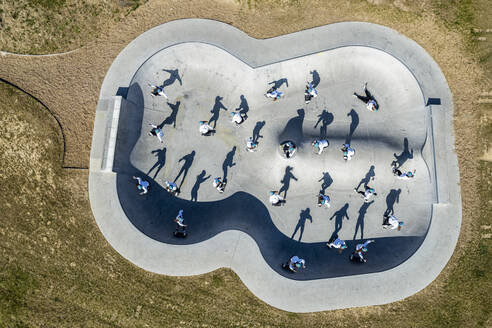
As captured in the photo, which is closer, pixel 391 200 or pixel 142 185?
pixel 142 185

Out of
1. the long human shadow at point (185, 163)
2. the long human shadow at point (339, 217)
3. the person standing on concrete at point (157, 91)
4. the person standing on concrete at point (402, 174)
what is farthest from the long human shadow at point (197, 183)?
the person standing on concrete at point (402, 174)

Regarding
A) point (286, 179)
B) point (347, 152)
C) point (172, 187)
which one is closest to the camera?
point (347, 152)

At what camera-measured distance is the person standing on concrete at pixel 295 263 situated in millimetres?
15527

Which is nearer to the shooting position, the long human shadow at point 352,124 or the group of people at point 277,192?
the group of people at point 277,192

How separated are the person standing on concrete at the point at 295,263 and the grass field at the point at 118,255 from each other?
115 inches

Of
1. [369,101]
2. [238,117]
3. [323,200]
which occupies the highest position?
[369,101]

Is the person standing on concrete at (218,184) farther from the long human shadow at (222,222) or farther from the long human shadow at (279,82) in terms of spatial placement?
the long human shadow at (279,82)

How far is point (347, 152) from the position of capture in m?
16.4

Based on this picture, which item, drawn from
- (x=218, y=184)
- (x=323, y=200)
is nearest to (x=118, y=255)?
(x=218, y=184)

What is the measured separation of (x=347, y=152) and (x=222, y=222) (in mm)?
9014

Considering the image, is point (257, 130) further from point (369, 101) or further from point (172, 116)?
point (369, 101)

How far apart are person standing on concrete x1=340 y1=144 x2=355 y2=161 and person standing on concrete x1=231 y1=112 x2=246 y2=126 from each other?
6699mm

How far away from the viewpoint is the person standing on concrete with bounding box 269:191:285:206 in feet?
54.6

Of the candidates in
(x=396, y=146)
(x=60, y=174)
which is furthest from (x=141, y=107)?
(x=396, y=146)
